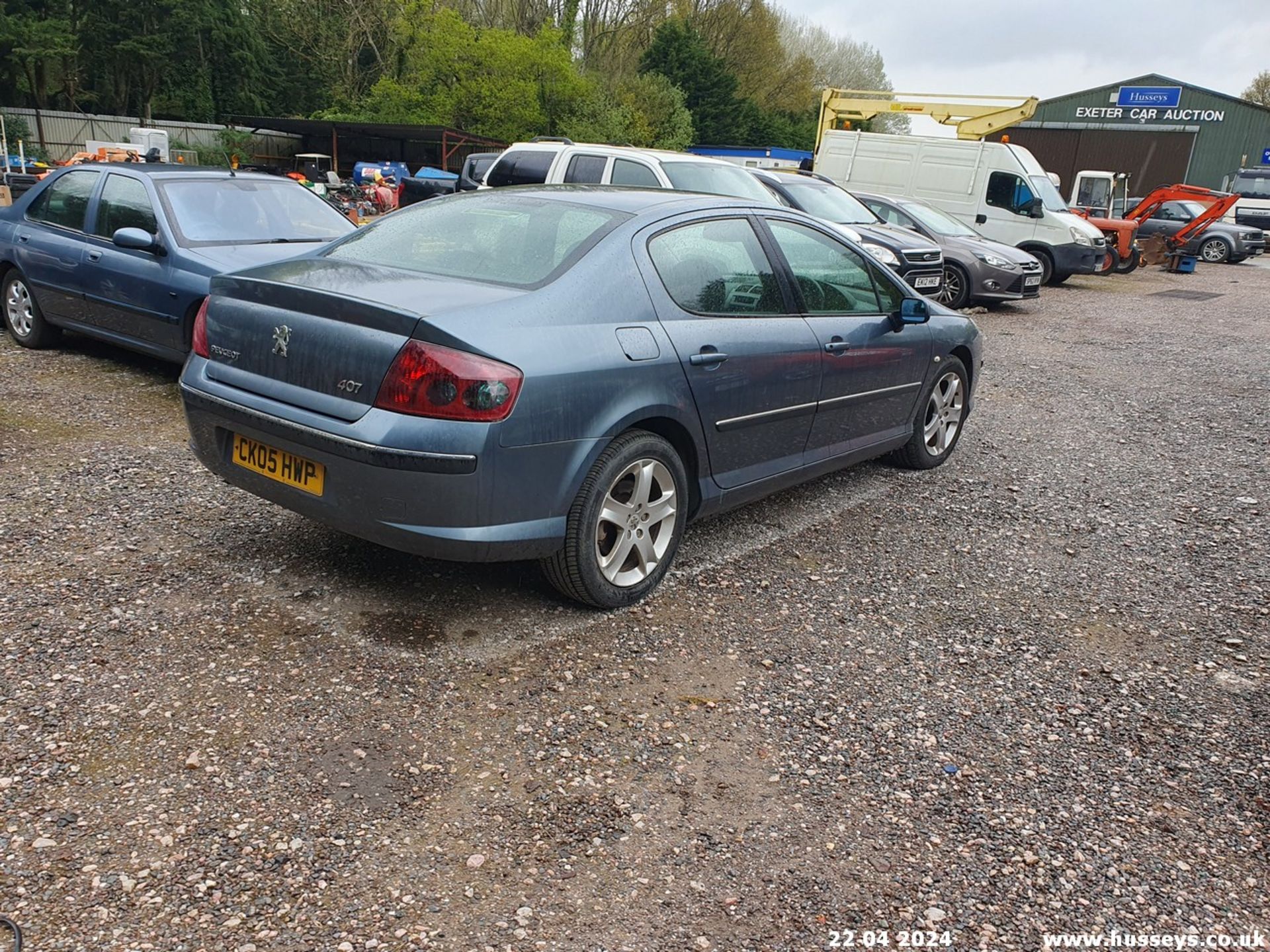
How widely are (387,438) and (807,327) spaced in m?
2.16

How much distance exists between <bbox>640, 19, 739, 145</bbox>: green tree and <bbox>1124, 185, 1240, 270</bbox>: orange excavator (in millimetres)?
31793

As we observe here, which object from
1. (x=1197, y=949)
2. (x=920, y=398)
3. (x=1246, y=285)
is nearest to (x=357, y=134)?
(x=1246, y=285)

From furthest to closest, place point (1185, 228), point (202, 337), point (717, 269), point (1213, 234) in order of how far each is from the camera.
A: point (1213, 234), point (1185, 228), point (717, 269), point (202, 337)

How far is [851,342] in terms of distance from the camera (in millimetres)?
4867

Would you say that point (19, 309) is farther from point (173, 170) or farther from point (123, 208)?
point (173, 170)

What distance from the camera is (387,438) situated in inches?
129

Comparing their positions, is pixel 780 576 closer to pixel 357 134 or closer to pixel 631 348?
pixel 631 348

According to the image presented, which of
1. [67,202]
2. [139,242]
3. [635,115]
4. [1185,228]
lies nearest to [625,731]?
[139,242]

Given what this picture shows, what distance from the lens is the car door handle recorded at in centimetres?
392

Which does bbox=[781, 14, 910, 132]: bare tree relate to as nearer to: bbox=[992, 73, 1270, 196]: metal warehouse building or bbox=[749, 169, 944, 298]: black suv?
bbox=[992, 73, 1270, 196]: metal warehouse building

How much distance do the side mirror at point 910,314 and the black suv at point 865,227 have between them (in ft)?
20.1

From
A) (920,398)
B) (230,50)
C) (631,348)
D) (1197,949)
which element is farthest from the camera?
(230,50)

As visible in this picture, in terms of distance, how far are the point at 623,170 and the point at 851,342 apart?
6.38 m

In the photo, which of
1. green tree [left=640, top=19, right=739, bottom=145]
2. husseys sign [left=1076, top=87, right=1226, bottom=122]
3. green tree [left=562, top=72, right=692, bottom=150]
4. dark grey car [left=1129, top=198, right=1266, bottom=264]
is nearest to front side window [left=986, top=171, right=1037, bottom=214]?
dark grey car [left=1129, top=198, right=1266, bottom=264]
